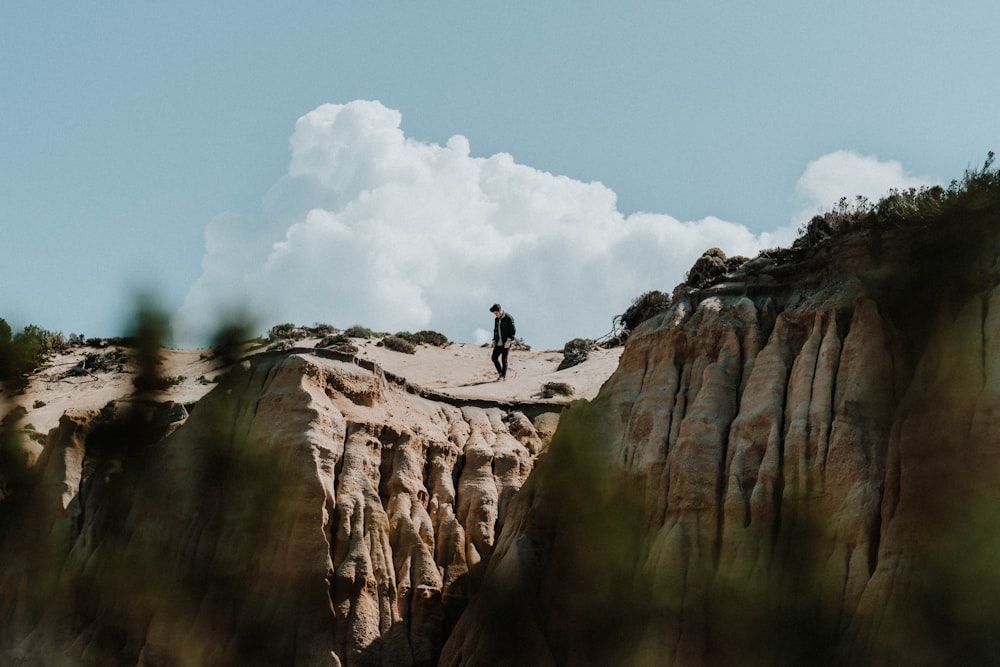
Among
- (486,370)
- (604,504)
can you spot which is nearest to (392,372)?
(486,370)

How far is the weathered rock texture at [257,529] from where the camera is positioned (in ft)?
104

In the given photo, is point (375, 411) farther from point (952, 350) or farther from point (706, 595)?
point (952, 350)

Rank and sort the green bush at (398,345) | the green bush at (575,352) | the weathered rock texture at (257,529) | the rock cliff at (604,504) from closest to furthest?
the rock cliff at (604,504), the weathered rock texture at (257,529), the green bush at (575,352), the green bush at (398,345)

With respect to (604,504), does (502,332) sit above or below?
above

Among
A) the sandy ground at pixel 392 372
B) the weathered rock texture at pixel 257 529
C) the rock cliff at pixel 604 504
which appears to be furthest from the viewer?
the sandy ground at pixel 392 372

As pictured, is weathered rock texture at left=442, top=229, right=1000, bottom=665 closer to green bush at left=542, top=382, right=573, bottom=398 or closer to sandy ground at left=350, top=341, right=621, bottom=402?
green bush at left=542, top=382, right=573, bottom=398

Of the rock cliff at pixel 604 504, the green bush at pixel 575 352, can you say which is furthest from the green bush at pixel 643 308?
the rock cliff at pixel 604 504

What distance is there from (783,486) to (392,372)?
17006mm

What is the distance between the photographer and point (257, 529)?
32812mm

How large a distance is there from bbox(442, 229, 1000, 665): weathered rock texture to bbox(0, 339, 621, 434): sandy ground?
978 centimetres

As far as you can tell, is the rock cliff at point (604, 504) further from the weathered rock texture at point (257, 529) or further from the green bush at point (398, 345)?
the green bush at point (398, 345)

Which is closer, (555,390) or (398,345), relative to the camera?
(555,390)

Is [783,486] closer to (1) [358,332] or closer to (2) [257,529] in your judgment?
(2) [257,529]

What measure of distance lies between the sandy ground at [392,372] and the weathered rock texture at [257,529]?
2776 millimetres
